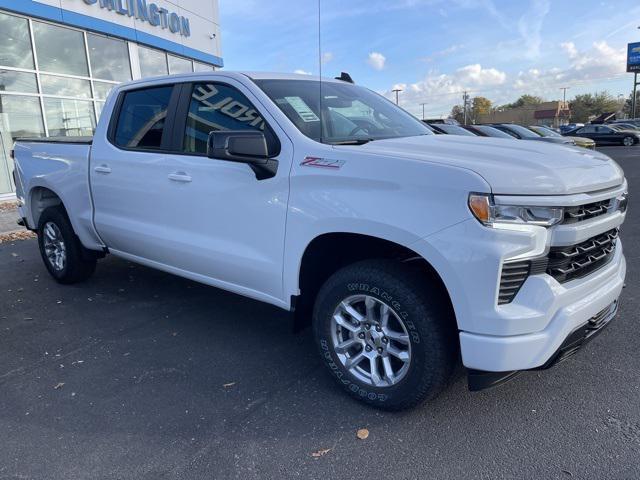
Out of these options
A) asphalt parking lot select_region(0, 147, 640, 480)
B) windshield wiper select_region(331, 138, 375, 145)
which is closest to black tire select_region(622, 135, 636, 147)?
asphalt parking lot select_region(0, 147, 640, 480)

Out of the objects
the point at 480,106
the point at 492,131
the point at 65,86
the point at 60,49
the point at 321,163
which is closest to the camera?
the point at 321,163

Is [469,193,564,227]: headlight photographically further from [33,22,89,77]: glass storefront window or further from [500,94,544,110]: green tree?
[500,94,544,110]: green tree

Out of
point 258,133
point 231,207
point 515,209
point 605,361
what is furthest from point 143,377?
point 605,361

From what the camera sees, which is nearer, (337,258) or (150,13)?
(337,258)

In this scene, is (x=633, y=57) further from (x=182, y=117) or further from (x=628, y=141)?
(x=182, y=117)

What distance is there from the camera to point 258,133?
291 centimetres

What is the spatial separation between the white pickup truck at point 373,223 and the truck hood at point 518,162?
0.01m

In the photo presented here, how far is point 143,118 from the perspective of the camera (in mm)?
4152

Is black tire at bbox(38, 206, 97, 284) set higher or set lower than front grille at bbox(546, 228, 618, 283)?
lower

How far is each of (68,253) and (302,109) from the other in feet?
10.4

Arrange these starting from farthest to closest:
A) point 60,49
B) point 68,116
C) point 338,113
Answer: point 68,116, point 60,49, point 338,113

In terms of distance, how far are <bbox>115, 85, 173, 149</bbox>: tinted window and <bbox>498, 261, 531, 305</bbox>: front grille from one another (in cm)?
279

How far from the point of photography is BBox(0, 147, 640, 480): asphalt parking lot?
242 centimetres

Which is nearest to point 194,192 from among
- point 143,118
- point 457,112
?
point 143,118
